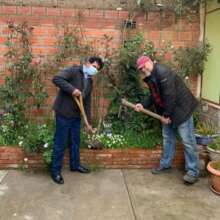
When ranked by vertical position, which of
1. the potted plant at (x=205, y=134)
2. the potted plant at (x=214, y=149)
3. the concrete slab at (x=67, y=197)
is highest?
the potted plant at (x=205, y=134)

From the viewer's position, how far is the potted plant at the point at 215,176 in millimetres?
4668

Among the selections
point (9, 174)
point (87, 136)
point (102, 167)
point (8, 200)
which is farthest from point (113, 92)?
point (8, 200)

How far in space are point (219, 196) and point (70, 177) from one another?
2039mm

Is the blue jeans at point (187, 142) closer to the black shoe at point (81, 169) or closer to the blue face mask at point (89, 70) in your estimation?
the black shoe at point (81, 169)

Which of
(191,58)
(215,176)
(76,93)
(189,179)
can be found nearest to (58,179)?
(76,93)

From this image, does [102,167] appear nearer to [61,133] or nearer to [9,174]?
[61,133]

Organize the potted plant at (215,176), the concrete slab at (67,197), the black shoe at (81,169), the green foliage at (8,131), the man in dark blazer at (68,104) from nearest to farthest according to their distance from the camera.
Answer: the concrete slab at (67,197) → the potted plant at (215,176) → the man in dark blazer at (68,104) → the black shoe at (81,169) → the green foliage at (8,131)

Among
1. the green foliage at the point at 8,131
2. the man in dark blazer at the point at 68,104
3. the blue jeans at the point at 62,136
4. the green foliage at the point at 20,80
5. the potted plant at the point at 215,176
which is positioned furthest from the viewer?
the green foliage at the point at 20,80

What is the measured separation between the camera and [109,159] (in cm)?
556

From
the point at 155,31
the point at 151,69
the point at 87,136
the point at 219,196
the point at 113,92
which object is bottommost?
the point at 219,196

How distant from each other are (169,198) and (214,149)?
1067mm

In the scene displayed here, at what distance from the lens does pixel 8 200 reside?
4.44 metres

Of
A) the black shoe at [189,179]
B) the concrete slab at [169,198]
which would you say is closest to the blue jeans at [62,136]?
the concrete slab at [169,198]

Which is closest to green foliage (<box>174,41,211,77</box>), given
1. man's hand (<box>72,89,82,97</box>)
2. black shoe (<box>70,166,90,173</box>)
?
man's hand (<box>72,89,82,97</box>)
